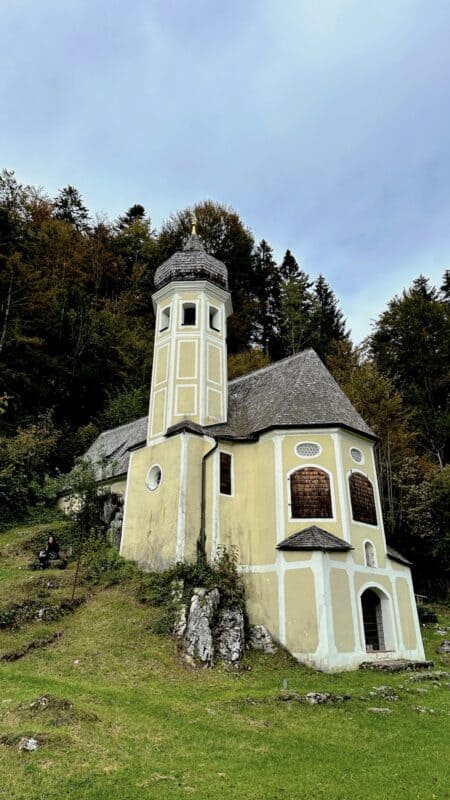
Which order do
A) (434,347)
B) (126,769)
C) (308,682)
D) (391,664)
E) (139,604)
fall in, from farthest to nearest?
(434,347) < (139,604) < (391,664) < (308,682) < (126,769)

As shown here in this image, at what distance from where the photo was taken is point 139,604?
15047mm

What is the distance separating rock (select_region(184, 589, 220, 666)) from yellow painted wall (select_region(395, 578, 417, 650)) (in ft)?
19.3

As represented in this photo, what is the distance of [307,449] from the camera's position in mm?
16734

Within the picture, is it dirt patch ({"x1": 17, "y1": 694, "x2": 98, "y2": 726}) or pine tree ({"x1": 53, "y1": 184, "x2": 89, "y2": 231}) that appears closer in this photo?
dirt patch ({"x1": 17, "y1": 694, "x2": 98, "y2": 726})

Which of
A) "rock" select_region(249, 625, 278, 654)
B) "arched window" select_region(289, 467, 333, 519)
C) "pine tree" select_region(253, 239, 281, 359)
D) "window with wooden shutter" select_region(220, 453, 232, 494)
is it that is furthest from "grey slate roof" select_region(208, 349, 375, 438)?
"pine tree" select_region(253, 239, 281, 359)

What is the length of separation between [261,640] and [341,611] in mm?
2292

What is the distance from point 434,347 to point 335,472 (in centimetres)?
2442

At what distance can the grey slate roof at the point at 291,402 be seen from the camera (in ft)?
56.1

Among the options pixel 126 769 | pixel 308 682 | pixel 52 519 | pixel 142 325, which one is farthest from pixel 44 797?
pixel 142 325

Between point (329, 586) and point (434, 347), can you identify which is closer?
point (329, 586)

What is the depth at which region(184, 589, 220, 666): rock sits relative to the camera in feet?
42.5

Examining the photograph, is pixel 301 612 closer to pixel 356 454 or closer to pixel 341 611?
pixel 341 611

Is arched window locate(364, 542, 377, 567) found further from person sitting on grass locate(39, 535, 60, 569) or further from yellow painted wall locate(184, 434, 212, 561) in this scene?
person sitting on grass locate(39, 535, 60, 569)

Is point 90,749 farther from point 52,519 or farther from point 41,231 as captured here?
point 41,231
